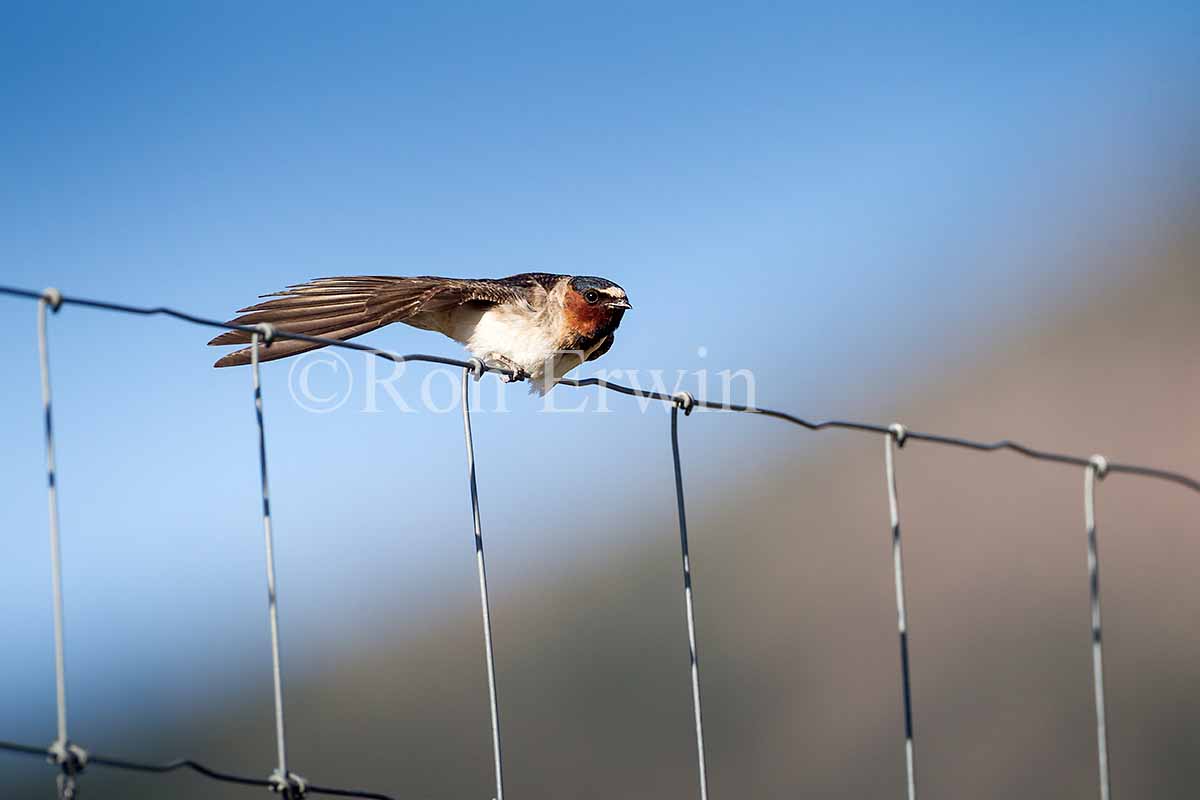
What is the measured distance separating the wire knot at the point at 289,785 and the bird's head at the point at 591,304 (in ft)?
11.3

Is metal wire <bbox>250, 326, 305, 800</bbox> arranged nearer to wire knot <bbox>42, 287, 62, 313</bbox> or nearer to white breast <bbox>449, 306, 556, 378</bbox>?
wire knot <bbox>42, 287, 62, 313</bbox>

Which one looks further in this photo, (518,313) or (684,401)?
(518,313)

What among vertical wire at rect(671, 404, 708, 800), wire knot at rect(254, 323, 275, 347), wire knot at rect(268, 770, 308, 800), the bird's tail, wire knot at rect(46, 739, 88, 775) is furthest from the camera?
the bird's tail

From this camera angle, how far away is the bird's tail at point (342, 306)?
16.5ft

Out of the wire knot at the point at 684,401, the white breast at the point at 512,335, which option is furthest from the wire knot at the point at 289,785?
the white breast at the point at 512,335

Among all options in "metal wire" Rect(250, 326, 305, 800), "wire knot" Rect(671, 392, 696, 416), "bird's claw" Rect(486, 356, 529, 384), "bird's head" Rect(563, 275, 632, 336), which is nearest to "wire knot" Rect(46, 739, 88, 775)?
"metal wire" Rect(250, 326, 305, 800)

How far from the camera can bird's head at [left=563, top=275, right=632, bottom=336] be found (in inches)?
240

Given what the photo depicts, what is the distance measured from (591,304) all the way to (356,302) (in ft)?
4.20

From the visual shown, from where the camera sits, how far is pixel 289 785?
2.87m

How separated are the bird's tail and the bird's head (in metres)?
0.77

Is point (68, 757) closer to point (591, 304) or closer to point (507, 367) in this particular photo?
point (507, 367)

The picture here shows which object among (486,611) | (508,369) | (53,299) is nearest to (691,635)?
(486,611)

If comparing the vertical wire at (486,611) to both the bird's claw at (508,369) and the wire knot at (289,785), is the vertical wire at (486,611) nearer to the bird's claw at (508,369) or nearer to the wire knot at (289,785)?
the wire knot at (289,785)

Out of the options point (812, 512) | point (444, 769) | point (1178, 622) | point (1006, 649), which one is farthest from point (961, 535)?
point (444, 769)
